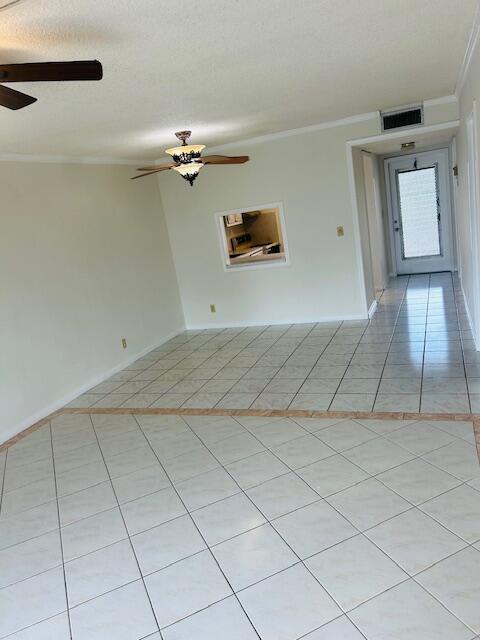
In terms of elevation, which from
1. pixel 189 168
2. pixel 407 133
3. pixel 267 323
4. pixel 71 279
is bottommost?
pixel 267 323

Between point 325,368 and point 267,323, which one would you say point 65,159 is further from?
point 325,368

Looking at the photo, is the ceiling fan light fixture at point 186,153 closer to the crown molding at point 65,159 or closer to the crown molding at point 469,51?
the crown molding at point 65,159

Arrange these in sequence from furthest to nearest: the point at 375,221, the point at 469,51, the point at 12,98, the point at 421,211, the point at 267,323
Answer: the point at 421,211
the point at 375,221
the point at 267,323
the point at 469,51
the point at 12,98

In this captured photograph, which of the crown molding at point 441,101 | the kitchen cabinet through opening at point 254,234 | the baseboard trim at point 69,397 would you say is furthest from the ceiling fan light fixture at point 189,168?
the kitchen cabinet through opening at point 254,234

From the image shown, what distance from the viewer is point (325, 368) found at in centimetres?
426

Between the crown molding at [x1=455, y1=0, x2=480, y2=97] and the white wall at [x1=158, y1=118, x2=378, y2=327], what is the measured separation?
120 centimetres

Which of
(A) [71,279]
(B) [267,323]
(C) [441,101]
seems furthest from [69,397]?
(C) [441,101]

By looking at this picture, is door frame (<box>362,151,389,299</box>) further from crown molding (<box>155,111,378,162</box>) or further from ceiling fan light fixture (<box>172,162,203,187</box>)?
ceiling fan light fixture (<box>172,162,203,187</box>)

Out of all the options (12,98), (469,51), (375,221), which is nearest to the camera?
(12,98)

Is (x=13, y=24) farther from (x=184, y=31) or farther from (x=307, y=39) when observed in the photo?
(x=307, y=39)

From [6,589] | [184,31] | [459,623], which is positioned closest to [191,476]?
[6,589]

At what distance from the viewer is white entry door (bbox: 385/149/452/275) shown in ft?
24.8

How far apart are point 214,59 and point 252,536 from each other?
8.19 ft

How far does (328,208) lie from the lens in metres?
5.53
